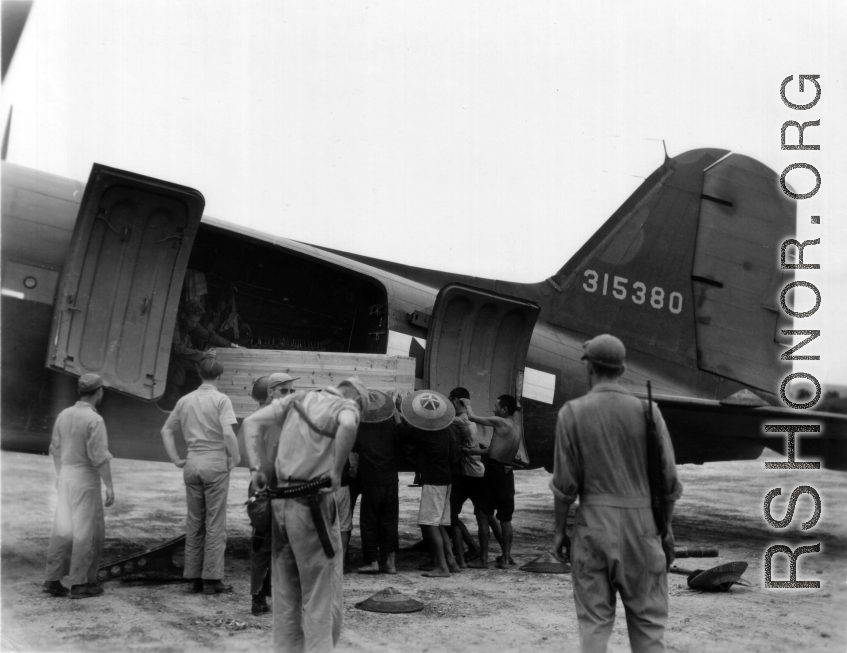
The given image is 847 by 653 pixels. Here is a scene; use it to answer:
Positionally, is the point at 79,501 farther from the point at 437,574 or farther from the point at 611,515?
the point at 611,515

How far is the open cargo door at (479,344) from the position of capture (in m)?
8.70

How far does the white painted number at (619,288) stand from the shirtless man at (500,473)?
147 inches

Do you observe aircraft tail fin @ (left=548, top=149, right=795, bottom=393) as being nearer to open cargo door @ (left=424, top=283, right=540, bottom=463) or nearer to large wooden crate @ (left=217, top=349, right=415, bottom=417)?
open cargo door @ (left=424, top=283, right=540, bottom=463)

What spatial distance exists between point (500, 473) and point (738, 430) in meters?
3.95

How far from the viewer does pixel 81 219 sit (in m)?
6.96

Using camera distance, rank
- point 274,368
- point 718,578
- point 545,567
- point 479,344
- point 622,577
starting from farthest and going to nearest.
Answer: point 479,344, point 545,567, point 274,368, point 718,578, point 622,577

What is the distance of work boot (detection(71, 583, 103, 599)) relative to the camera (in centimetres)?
612

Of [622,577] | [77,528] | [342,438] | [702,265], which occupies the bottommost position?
[77,528]

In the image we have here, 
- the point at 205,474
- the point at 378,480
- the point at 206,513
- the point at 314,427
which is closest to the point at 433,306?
the point at 378,480

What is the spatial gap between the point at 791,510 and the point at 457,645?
2757mm

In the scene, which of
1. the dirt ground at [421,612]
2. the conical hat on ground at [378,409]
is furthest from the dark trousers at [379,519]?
the conical hat on ground at [378,409]

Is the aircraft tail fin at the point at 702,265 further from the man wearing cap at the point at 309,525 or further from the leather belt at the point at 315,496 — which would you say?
the leather belt at the point at 315,496

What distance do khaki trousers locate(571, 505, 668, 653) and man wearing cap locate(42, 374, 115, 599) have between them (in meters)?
4.02

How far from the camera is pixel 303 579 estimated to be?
425 centimetres
